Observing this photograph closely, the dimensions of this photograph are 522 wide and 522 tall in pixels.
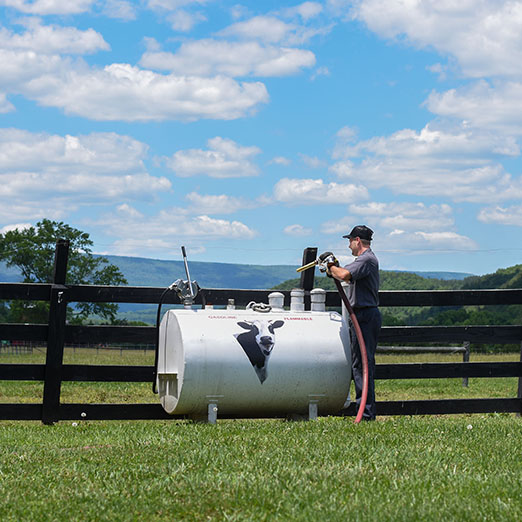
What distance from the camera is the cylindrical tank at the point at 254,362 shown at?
8945 millimetres

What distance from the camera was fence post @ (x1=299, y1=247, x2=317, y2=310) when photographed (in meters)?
10.6

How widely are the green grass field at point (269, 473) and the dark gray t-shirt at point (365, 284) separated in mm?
1601

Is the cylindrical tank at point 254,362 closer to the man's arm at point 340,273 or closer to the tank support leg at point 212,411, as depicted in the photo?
the tank support leg at point 212,411

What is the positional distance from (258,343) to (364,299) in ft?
4.45

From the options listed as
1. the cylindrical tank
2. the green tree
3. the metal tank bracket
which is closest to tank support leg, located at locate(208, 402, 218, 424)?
the cylindrical tank

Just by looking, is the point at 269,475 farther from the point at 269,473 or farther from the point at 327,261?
the point at 327,261

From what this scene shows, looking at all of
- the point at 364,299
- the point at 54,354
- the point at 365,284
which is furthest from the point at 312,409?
the point at 54,354

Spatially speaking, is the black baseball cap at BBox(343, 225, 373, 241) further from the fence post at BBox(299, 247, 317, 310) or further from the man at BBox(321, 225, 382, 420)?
the fence post at BBox(299, 247, 317, 310)

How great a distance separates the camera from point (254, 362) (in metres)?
9.02

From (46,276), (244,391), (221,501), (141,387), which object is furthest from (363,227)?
(46,276)

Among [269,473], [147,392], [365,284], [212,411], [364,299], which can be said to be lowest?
[147,392]

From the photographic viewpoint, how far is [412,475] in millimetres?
5566

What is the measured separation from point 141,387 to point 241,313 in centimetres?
777

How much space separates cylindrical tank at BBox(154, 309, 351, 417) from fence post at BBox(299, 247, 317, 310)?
3.87ft
